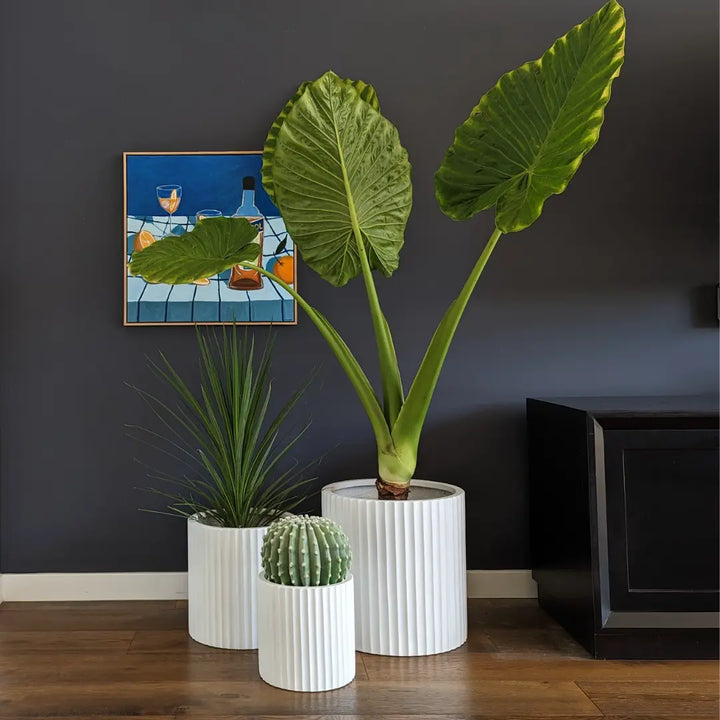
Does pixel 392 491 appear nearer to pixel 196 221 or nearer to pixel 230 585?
pixel 230 585

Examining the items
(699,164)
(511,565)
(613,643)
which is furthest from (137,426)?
(699,164)

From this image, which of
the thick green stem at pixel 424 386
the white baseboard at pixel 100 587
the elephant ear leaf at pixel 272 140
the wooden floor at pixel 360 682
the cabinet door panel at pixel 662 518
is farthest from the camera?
the white baseboard at pixel 100 587

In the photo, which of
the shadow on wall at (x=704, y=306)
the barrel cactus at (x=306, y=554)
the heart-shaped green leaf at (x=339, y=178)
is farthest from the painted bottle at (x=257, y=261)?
the shadow on wall at (x=704, y=306)

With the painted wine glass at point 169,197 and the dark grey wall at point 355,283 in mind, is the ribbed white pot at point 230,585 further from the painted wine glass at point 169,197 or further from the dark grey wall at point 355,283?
the painted wine glass at point 169,197

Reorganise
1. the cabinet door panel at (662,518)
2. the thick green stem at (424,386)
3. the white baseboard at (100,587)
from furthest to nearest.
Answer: the white baseboard at (100,587) < the thick green stem at (424,386) < the cabinet door panel at (662,518)

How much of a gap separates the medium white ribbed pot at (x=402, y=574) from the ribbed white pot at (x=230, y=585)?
266 millimetres

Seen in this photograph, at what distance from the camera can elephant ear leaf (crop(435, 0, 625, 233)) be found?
1.49 metres

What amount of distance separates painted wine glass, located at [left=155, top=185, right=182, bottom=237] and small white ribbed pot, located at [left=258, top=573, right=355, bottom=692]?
121 centimetres

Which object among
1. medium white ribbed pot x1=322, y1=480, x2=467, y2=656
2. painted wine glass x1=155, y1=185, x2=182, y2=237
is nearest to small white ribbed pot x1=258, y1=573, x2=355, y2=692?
medium white ribbed pot x1=322, y1=480, x2=467, y2=656

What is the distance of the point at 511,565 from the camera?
7.39 feet

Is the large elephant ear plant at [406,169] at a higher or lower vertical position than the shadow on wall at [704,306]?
higher

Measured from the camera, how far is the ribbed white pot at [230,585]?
1.83 m

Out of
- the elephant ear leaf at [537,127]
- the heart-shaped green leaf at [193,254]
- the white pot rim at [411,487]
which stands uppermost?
the elephant ear leaf at [537,127]

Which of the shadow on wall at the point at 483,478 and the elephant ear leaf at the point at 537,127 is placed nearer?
the elephant ear leaf at the point at 537,127
